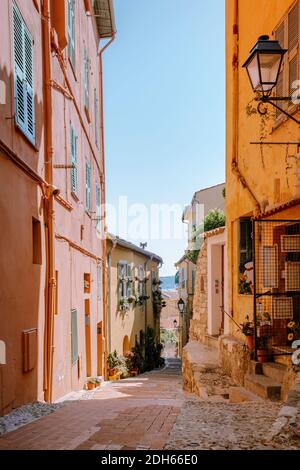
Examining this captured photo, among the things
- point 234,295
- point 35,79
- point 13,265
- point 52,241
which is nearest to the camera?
point 13,265

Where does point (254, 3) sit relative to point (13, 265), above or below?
above

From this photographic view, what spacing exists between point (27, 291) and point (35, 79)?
10.9ft

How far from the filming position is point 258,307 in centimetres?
861

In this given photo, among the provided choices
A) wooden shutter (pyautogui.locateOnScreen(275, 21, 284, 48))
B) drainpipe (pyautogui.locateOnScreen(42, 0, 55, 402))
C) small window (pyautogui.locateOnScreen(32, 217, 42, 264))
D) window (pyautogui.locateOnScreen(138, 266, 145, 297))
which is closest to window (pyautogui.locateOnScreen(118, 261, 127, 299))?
window (pyautogui.locateOnScreen(138, 266, 145, 297))

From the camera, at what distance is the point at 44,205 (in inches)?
303

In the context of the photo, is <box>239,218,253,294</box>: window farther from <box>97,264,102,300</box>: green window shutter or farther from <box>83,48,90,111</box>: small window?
<box>97,264,102,300</box>: green window shutter

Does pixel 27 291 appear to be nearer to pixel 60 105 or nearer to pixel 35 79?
pixel 35 79

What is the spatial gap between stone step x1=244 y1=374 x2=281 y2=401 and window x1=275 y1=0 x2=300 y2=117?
416cm

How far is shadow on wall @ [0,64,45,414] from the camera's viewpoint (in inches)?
217

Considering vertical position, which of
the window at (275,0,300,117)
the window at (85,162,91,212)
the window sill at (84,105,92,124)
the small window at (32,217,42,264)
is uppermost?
the window sill at (84,105,92,124)

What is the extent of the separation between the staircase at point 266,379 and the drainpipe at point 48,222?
320cm

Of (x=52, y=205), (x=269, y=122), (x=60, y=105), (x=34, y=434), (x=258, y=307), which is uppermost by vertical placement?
(x=60, y=105)

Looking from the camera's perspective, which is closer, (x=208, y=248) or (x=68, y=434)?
(x=68, y=434)

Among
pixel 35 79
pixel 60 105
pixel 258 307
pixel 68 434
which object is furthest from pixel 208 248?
pixel 68 434
